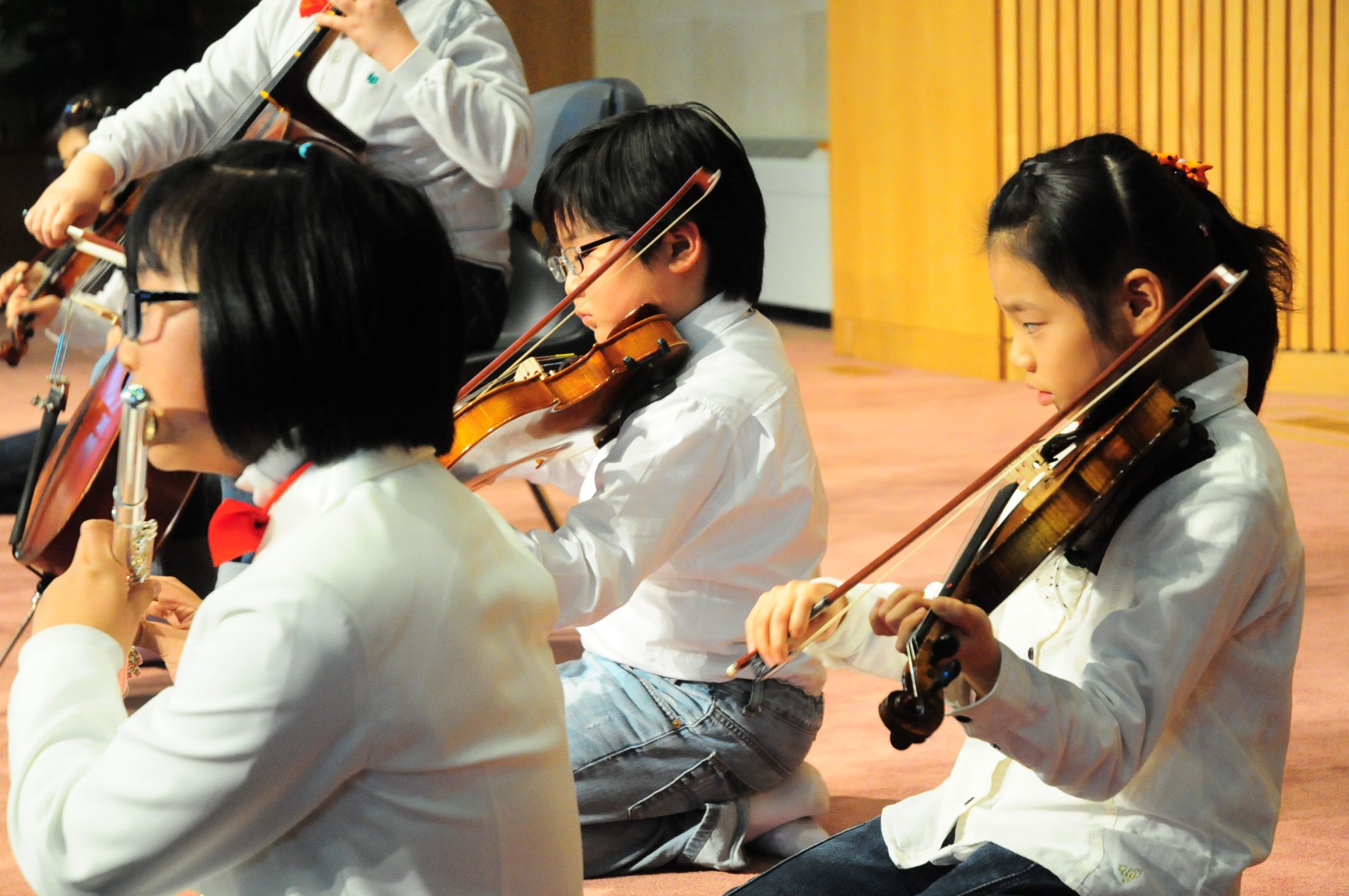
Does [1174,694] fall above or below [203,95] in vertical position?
below

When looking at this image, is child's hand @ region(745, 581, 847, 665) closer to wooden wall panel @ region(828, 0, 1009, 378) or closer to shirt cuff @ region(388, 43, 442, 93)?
shirt cuff @ region(388, 43, 442, 93)

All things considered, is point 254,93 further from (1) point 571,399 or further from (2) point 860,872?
(2) point 860,872

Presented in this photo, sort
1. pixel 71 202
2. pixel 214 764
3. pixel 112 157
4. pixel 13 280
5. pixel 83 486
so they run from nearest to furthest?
pixel 214 764 → pixel 83 486 → pixel 13 280 → pixel 71 202 → pixel 112 157

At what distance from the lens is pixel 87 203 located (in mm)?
2164

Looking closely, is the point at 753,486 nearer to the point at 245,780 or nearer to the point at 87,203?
the point at 245,780

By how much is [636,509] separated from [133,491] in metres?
0.64

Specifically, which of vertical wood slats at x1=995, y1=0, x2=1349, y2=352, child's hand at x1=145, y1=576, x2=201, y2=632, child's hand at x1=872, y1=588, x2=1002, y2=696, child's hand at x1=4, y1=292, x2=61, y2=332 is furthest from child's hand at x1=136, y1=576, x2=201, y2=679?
vertical wood slats at x1=995, y1=0, x2=1349, y2=352

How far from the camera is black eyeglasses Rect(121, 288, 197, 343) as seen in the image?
33.8 inches

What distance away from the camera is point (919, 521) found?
321 cm

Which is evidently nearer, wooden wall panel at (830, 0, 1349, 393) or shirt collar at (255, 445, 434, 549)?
shirt collar at (255, 445, 434, 549)

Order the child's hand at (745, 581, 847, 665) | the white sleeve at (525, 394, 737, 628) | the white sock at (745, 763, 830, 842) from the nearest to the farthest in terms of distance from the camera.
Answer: the child's hand at (745, 581, 847, 665), the white sleeve at (525, 394, 737, 628), the white sock at (745, 763, 830, 842)

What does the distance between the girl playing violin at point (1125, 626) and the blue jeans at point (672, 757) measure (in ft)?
1.27

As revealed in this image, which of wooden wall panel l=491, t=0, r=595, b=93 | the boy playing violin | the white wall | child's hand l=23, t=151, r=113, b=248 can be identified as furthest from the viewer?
wooden wall panel l=491, t=0, r=595, b=93

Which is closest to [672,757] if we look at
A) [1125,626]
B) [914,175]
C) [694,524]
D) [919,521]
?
[694,524]
